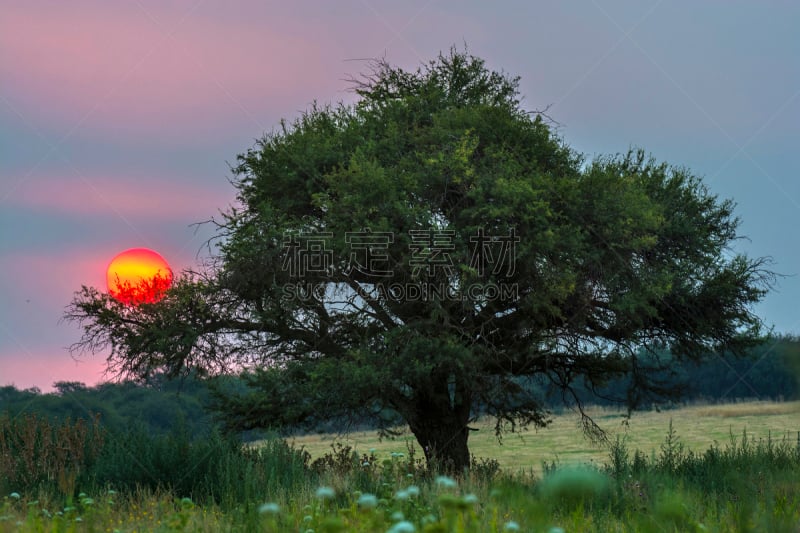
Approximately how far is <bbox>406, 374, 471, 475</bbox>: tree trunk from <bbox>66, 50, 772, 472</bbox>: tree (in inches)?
1.5

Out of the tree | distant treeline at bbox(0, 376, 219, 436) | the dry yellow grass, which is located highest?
the tree

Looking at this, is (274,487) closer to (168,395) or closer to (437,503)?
(437,503)

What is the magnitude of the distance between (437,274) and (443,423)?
16.1 feet

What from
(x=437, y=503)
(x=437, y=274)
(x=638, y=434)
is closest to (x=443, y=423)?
(x=437, y=274)

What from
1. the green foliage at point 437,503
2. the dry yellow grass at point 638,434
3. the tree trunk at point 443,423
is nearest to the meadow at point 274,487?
the green foliage at point 437,503

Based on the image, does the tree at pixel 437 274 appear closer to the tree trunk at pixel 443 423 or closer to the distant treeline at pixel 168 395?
the tree trunk at pixel 443 423

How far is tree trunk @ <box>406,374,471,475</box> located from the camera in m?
19.4

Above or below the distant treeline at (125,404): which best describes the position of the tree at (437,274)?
above

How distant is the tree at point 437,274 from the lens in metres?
17.1

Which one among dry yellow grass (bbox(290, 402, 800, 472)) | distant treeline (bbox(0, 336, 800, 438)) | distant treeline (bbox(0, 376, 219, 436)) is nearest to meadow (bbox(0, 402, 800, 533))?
dry yellow grass (bbox(290, 402, 800, 472))

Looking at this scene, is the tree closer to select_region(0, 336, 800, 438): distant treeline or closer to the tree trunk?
the tree trunk

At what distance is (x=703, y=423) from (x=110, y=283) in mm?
42773

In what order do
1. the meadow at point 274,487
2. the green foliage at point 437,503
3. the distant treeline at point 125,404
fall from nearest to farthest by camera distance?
1. the green foliage at point 437,503
2. the meadow at point 274,487
3. the distant treeline at point 125,404

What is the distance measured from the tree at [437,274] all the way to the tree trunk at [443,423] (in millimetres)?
39
